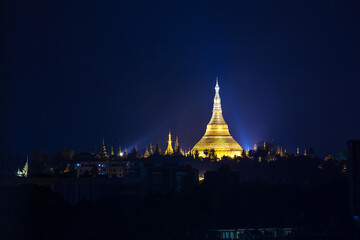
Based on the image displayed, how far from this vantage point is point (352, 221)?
9581 centimetres

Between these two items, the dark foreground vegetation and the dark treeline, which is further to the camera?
the dark treeline

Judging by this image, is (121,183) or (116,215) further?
(121,183)

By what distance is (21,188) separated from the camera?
107 meters

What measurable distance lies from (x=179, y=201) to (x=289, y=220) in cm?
859

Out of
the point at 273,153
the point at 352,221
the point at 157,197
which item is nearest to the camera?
the point at 352,221

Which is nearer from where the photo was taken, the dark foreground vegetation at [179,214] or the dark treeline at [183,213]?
the dark foreground vegetation at [179,214]

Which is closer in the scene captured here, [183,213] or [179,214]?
[179,214]

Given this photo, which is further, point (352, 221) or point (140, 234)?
point (352, 221)

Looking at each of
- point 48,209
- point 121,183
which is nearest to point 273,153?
point 121,183

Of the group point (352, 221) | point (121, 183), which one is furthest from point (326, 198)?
point (121, 183)

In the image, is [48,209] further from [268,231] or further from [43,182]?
[43,182]

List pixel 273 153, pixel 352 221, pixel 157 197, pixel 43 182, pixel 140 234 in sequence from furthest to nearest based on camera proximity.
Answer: pixel 273 153, pixel 43 182, pixel 157 197, pixel 352 221, pixel 140 234

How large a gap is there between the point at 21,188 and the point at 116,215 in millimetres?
13859

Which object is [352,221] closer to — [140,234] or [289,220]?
[289,220]
